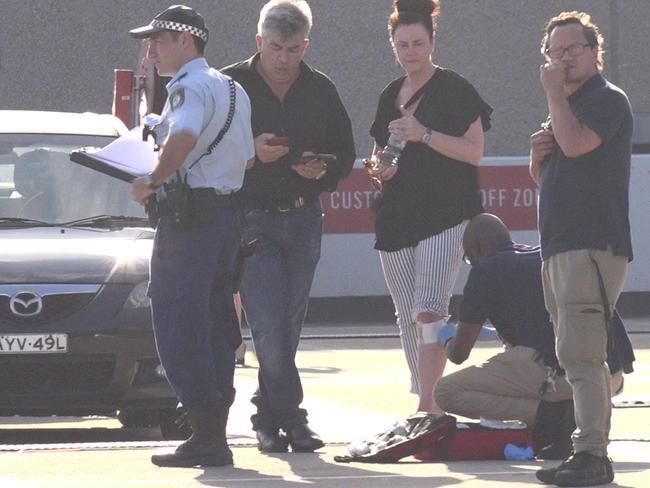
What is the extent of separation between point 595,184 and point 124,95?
11581mm

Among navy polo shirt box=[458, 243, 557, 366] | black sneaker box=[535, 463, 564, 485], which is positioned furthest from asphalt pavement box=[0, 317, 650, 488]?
navy polo shirt box=[458, 243, 557, 366]

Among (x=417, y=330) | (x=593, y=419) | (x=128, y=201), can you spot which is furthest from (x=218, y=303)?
(x=128, y=201)

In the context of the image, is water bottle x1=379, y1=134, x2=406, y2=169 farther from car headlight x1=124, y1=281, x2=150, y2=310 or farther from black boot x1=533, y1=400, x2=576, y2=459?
car headlight x1=124, y1=281, x2=150, y2=310

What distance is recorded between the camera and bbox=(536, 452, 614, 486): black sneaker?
6.26 metres

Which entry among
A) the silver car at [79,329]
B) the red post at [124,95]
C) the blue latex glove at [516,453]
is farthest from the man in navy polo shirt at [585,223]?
the red post at [124,95]

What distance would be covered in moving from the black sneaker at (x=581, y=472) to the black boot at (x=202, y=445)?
4.25ft

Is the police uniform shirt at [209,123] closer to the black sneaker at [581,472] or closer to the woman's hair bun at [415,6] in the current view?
the woman's hair bun at [415,6]

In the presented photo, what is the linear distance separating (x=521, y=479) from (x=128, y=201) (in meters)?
3.52

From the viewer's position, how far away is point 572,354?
6328 mm

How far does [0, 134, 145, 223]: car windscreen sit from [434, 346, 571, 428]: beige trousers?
245 centimetres

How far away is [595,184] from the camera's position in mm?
6293

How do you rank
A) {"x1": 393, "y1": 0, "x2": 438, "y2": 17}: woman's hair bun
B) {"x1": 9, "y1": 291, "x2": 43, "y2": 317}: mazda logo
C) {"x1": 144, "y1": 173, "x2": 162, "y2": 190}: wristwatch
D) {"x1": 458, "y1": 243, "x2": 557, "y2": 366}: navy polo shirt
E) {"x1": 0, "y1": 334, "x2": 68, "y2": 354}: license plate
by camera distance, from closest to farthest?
{"x1": 144, "y1": 173, "x2": 162, "y2": 190}: wristwatch, {"x1": 458, "y1": 243, "x2": 557, "y2": 366}: navy polo shirt, {"x1": 393, "y1": 0, "x2": 438, "y2": 17}: woman's hair bun, {"x1": 0, "y1": 334, "x2": 68, "y2": 354}: license plate, {"x1": 9, "y1": 291, "x2": 43, "y2": 317}: mazda logo

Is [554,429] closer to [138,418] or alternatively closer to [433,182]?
[433,182]

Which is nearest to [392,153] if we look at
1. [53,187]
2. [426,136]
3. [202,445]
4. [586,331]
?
[426,136]
